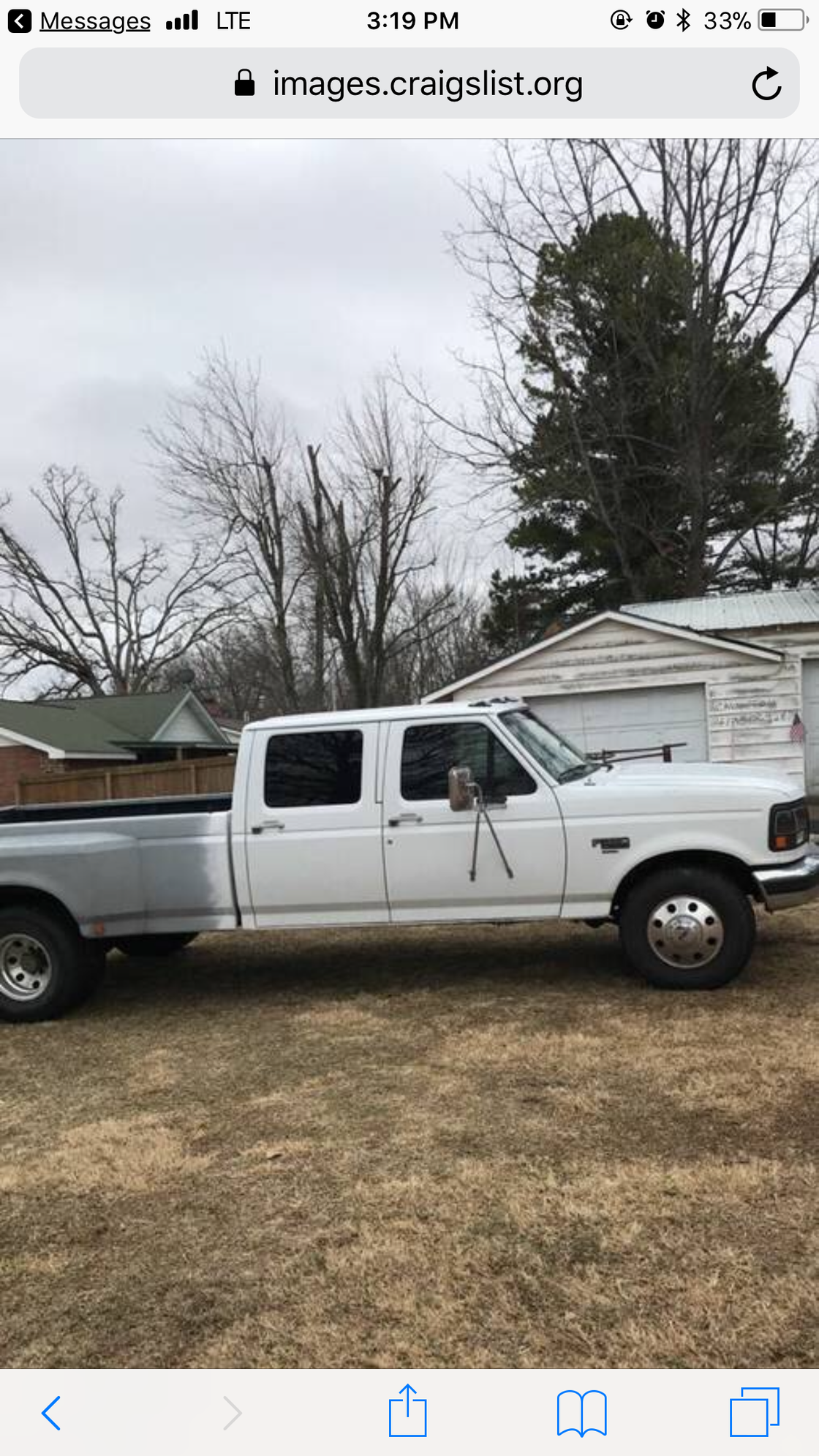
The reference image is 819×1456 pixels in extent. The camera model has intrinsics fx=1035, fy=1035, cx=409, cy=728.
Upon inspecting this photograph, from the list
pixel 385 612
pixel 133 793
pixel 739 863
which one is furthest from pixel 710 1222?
pixel 385 612


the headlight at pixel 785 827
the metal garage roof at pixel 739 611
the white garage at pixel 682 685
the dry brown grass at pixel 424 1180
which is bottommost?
the dry brown grass at pixel 424 1180

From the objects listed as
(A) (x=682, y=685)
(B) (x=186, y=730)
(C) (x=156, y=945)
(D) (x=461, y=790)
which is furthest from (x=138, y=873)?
(B) (x=186, y=730)

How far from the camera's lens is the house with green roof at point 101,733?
2748 cm

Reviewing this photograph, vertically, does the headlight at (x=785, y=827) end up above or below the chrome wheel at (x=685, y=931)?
above

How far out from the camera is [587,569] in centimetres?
2812

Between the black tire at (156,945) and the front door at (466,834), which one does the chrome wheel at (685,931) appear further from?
the black tire at (156,945)

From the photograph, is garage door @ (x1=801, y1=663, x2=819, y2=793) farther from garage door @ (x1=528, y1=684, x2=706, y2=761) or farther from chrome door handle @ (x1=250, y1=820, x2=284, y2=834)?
chrome door handle @ (x1=250, y1=820, x2=284, y2=834)

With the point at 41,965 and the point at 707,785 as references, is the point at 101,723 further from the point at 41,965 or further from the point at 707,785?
the point at 707,785

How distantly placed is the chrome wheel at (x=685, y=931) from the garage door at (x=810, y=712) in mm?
9960

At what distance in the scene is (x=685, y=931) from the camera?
586cm

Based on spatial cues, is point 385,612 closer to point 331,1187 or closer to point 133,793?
point 133,793

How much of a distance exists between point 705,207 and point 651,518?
7.21 meters

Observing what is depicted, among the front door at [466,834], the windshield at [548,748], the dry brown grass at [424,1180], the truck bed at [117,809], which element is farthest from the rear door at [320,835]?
the windshield at [548,748]

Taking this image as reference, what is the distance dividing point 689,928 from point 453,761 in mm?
1672
